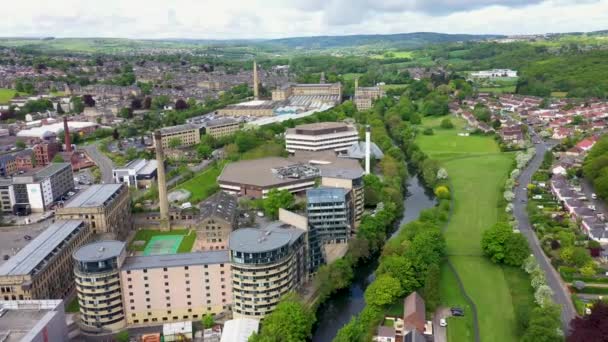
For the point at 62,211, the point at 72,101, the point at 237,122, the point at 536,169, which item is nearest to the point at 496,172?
the point at 536,169

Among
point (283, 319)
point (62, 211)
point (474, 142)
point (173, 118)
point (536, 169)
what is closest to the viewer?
point (283, 319)

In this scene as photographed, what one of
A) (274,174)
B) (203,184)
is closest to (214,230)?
(274,174)

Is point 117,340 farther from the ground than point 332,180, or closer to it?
closer to it

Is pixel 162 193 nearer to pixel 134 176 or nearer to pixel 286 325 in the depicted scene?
pixel 134 176

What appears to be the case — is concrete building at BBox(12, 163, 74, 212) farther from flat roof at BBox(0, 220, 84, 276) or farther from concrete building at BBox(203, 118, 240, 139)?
concrete building at BBox(203, 118, 240, 139)

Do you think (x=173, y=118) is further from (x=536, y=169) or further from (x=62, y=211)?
(x=536, y=169)

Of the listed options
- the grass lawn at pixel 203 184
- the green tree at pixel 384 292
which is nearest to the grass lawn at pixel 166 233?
the grass lawn at pixel 203 184
